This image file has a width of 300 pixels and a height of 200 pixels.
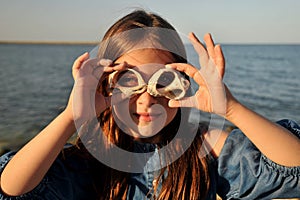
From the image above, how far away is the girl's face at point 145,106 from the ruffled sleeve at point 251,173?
396mm

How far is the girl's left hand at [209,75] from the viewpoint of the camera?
6.47ft

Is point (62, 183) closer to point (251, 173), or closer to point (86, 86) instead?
point (86, 86)

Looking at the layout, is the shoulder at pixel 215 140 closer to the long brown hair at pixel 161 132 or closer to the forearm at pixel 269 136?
the long brown hair at pixel 161 132

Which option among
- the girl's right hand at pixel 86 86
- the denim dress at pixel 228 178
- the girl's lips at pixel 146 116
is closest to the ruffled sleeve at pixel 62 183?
the denim dress at pixel 228 178

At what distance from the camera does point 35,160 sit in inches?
78.1

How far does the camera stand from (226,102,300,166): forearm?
204cm

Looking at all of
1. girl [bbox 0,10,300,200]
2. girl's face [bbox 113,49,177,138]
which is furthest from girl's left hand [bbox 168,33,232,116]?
girl's face [bbox 113,49,177,138]

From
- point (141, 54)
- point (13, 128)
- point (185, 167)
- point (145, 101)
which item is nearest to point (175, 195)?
point (185, 167)

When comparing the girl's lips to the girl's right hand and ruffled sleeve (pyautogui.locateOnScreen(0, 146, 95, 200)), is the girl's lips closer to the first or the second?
the girl's right hand

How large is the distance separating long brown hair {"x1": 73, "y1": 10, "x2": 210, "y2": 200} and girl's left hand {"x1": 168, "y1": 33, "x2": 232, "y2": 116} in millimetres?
418

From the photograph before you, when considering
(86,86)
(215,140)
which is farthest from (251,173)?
(86,86)

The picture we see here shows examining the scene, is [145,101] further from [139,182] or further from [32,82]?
[32,82]

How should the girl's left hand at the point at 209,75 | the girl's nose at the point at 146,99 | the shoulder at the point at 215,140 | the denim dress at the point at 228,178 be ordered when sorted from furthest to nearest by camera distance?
the shoulder at the point at 215,140, the girl's nose at the point at 146,99, the denim dress at the point at 228,178, the girl's left hand at the point at 209,75

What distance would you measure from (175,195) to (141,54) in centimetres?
82
